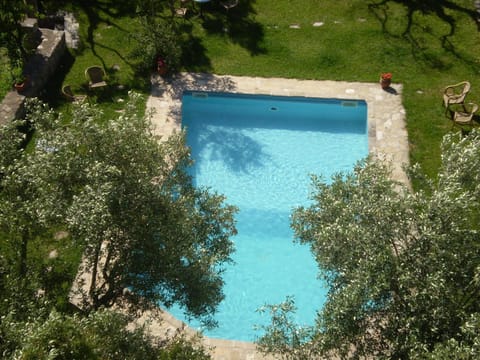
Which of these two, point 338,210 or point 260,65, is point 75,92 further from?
point 338,210

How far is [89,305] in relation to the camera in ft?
39.2

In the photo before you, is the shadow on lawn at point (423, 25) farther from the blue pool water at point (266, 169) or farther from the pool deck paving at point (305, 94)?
the blue pool water at point (266, 169)

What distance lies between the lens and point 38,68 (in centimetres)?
2034

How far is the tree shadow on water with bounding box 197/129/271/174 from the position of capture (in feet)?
63.1

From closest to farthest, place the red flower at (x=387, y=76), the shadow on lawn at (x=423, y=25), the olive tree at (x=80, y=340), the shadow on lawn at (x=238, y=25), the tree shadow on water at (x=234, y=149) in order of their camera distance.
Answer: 1. the olive tree at (x=80, y=340)
2. the tree shadow on water at (x=234, y=149)
3. the red flower at (x=387, y=76)
4. the shadow on lawn at (x=423, y=25)
5. the shadow on lawn at (x=238, y=25)

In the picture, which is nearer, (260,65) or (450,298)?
(450,298)

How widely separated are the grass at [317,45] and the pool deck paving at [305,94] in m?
0.38

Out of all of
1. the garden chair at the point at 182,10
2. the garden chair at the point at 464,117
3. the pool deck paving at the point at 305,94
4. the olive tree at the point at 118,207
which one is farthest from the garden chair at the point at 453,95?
the olive tree at the point at 118,207

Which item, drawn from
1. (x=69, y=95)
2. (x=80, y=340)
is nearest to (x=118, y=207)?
(x=80, y=340)

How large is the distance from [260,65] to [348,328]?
13.1 metres

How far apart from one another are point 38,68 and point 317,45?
10867 mm

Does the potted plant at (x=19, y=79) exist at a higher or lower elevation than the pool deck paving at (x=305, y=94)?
higher

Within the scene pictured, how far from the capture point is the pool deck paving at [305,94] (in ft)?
62.1

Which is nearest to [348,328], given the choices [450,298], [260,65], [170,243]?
[450,298]
